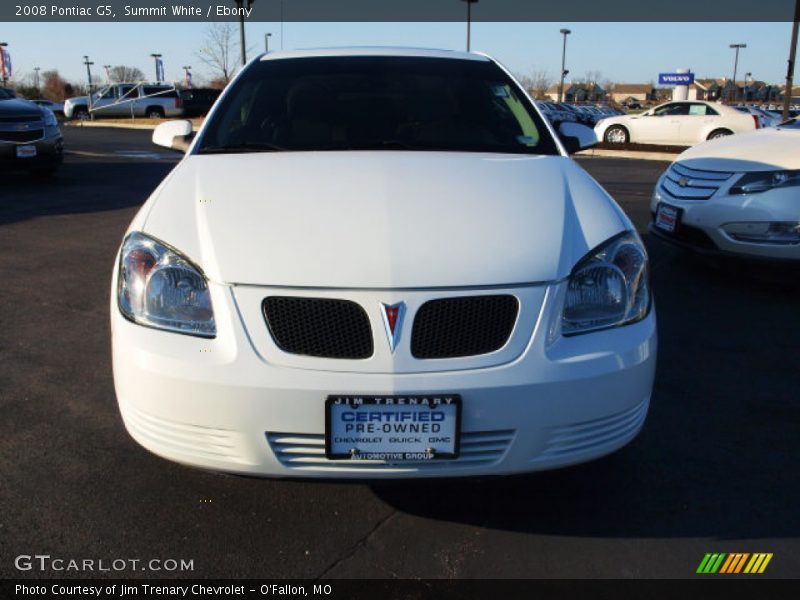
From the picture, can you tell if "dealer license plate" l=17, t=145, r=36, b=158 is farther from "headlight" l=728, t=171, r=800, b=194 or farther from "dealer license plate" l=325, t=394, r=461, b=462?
A: "dealer license plate" l=325, t=394, r=461, b=462

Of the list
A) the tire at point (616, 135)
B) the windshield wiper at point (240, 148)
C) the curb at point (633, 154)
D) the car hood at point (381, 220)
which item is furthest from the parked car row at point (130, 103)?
the car hood at point (381, 220)

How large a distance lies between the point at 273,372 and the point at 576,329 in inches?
36.1

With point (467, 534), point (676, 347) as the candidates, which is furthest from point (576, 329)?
point (676, 347)

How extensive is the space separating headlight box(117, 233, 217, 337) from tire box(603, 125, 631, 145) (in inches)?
807

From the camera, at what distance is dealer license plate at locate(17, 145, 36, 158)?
9938 millimetres

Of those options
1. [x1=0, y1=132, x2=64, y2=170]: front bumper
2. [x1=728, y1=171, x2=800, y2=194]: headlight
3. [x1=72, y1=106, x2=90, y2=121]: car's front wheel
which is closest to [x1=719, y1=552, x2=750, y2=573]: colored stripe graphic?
[x1=728, y1=171, x2=800, y2=194]: headlight

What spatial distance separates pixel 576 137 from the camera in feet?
13.2

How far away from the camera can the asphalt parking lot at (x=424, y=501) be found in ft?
7.52

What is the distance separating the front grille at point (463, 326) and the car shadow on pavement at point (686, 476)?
1.33 ft

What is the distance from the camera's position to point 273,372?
80.0 inches

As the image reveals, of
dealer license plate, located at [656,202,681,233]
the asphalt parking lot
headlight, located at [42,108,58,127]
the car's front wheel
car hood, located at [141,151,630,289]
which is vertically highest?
car hood, located at [141,151,630,289]

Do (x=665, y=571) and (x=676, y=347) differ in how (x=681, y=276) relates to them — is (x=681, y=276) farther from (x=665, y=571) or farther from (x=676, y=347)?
(x=665, y=571)

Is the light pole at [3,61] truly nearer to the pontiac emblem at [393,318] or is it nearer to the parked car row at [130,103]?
the parked car row at [130,103]

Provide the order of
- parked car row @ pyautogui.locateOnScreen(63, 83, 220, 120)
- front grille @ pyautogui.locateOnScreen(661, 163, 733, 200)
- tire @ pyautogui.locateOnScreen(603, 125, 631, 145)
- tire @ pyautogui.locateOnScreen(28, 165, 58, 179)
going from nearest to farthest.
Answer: front grille @ pyautogui.locateOnScreen(661, 163, 733, 200)
tire @ pyautogui.locateOnScreen(28, 165, 58, 179)
tire @ pyautogui.locateOnScreen(603, 125, 631, 145)
parked car row @ pyautogui.locateOnScreen(63, 83, 220, 120)
